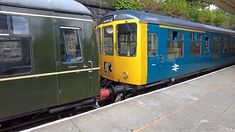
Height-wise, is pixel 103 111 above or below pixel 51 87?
below

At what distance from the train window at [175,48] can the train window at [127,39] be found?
164cm

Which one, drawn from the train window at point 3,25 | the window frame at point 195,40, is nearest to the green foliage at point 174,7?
the window frame at point 195,40

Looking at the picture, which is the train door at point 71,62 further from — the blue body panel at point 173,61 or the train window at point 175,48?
the train window at point 175,48

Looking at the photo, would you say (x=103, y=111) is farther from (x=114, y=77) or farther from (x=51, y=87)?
(x=114, y=77)

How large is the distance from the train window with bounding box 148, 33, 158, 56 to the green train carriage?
7.13ft

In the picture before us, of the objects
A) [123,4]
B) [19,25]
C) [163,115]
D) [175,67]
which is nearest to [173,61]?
[175,67]

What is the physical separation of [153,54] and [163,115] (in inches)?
100

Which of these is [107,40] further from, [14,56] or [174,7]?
[174,7]

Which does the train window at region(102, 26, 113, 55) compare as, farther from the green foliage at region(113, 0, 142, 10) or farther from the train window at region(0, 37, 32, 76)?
the train window at region(0, 37, 32, 76)

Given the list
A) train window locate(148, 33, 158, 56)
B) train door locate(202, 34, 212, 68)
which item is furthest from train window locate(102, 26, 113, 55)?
train door locate(202, 34, 212, 68)

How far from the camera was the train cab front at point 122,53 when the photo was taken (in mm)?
7055

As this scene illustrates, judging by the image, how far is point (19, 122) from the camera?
208 inches

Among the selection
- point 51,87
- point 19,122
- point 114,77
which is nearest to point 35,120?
point 19,122

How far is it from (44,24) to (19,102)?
1.61 m
